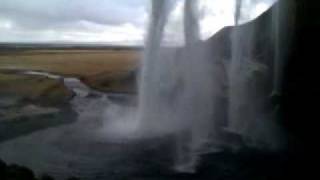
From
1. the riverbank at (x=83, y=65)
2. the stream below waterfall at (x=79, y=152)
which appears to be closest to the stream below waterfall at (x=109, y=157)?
the stream below waterfall at (x=79, y=152)

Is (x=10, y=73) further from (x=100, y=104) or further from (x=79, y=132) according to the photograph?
(x=79, y=132)

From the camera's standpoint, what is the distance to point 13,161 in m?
25.8

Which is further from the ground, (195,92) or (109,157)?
(195,92)

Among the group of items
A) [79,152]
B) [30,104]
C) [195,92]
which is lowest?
[79,152]

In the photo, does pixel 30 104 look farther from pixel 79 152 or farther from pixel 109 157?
pixel 109 157

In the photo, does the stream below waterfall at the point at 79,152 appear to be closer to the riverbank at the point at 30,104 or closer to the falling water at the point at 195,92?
the riverbank at the point at 30,104

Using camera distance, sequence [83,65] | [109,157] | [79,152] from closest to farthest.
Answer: [109,157], [79,152], [83,65]

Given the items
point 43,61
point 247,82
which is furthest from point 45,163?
point 43,61

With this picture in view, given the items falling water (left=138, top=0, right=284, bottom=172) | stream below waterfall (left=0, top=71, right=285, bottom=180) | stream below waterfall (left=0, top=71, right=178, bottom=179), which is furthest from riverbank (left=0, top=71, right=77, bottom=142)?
falling water (left=138, top=0, right=284, bottom=172)

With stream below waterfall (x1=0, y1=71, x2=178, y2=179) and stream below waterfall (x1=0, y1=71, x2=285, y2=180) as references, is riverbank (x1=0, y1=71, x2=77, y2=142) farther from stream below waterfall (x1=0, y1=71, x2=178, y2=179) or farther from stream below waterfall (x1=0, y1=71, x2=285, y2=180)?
stream below waterfall (x1=0, y1=71, x2=285, y2=180)

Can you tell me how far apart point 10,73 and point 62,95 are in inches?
187

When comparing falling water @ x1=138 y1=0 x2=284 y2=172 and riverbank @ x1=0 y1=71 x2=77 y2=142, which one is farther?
riverbank @ x1=0 y1=71 x2=77 y2=142

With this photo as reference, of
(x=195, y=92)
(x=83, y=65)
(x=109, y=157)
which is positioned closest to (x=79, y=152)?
(x=109, y=157)

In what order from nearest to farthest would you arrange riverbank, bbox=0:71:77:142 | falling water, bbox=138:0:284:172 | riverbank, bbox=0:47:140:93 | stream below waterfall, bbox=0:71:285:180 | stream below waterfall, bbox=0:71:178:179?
stream below waterfall, bbox=0:71:285:180
stream below waterfall, bbox=0:71:178:179
falling water, bbox=138:0:284:172
riverbank, bbox=0:71:77:142
riverbank, bbox=0:47:140:93
